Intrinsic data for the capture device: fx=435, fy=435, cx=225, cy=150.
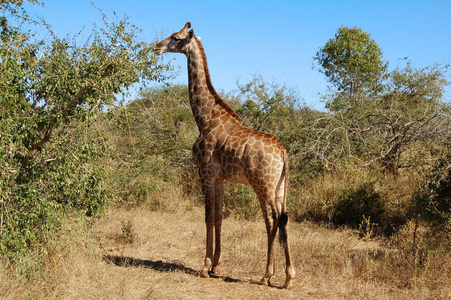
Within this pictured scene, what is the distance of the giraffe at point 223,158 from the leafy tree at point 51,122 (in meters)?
0.96

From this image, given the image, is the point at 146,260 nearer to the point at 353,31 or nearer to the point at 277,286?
the point at 277,286

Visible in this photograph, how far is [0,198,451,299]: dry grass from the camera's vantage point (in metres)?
5.17

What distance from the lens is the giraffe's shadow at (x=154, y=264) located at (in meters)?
6.46

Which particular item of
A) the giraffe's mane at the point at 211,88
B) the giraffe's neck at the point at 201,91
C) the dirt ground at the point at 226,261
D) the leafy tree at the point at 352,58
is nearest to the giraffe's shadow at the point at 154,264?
the dirt ground at the point at 226,261

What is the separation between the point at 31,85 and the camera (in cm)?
538

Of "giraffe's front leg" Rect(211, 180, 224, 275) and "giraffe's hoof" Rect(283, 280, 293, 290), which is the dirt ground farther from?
"giraffe's front leg" Rect(211, 180, 224, 275)

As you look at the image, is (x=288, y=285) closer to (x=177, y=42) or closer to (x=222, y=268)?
(x=222, y=268)

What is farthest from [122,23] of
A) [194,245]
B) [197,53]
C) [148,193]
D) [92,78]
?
[148,193]

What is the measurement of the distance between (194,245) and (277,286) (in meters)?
2.39

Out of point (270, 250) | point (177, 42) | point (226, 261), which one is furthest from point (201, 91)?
point (226, 261)

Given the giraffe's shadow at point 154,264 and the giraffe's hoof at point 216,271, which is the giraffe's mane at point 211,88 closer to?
the giraffe's hoof at point 216,271

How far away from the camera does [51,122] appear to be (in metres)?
5.62

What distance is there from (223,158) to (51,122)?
2.38 meters

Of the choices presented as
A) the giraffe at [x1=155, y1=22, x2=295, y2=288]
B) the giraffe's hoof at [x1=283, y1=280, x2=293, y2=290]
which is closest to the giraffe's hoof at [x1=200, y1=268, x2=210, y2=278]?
the giraffe at [x1=155, y1=22, x2=295, y2=288]
